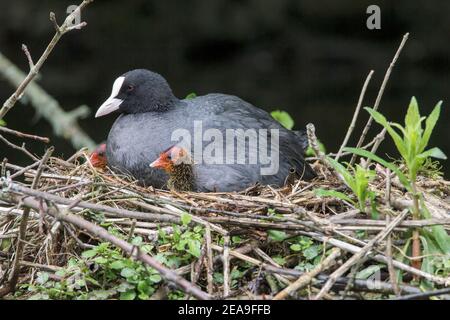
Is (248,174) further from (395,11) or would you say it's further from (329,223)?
(395,11)

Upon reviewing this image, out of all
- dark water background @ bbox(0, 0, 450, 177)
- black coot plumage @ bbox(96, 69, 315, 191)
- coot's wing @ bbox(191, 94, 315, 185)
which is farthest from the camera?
dark water background @ bbox(0, 0, 450, 177)

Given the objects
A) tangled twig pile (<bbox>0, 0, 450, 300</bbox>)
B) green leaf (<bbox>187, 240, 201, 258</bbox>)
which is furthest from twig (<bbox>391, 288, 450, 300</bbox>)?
green leaf (<bbox>187, 240, 201, 258</bbox>)

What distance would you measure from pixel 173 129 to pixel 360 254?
1.61 metres

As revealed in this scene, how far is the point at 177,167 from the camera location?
466 cm

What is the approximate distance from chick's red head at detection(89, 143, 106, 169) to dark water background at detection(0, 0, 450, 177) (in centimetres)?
198

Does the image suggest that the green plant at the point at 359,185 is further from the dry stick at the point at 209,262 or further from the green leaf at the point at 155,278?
the green leaf at the point at 155,278

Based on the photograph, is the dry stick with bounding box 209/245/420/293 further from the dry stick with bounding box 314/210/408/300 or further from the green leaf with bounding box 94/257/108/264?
the green leaf with bounding box 94/257/108/264

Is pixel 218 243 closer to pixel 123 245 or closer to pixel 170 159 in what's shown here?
pixel 123 245

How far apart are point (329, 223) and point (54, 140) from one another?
3660mm

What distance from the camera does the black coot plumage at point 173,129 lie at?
4766 mm

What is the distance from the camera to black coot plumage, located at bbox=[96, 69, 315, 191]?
477 cm

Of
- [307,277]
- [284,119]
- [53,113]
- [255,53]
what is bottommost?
[307,277]

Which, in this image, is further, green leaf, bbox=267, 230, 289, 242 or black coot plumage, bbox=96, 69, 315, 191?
black coot plumage, bbox=96, 69, 315, 191

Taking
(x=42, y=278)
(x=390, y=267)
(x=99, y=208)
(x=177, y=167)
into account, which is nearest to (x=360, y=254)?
(x=390, y=267)
